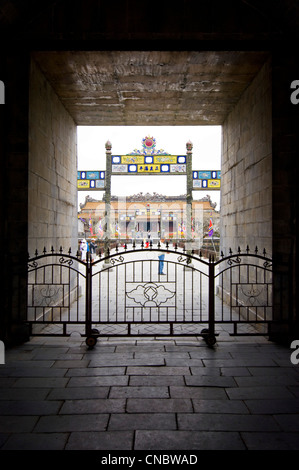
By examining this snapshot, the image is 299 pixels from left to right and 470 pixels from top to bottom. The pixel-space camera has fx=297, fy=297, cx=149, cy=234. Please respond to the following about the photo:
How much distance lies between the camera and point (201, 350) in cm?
399

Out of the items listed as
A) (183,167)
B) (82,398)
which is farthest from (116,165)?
(82,398)

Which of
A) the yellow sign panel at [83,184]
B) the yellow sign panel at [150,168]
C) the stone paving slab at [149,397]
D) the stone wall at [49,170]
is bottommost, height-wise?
the stone paving slab at [149,397]

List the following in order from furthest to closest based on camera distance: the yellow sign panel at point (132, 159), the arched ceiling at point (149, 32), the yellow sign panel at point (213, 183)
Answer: the yellow sign panel at point (213, 183)
the yellow sign panel at point (132, 159)
the arched ceiling at point (149, 32)

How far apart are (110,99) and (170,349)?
5075 millimetres

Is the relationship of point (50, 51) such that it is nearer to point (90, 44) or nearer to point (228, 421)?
point (90, 44)

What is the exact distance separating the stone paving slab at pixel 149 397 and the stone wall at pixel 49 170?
198 centimetres

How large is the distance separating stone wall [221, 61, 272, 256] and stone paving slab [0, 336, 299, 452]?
195 cm

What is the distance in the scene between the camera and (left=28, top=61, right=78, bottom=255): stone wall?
470cm

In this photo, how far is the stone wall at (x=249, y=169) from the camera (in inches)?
185
